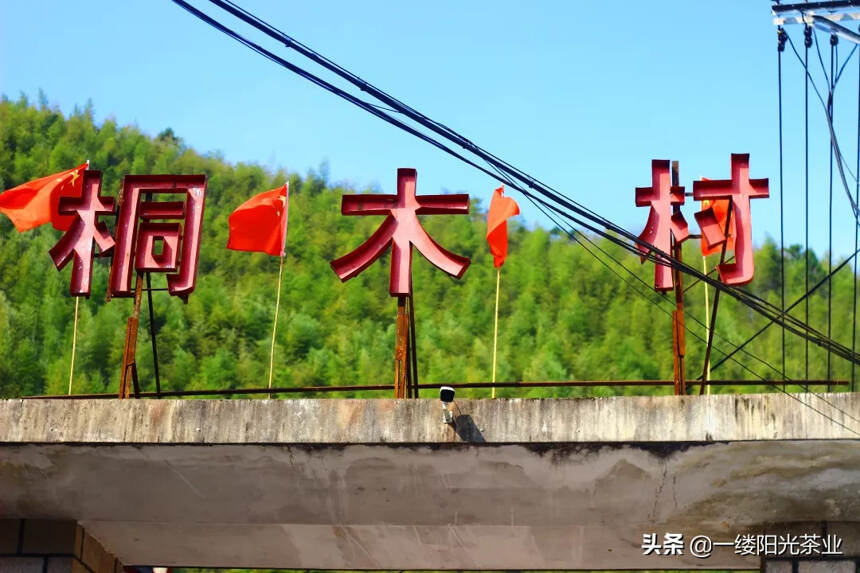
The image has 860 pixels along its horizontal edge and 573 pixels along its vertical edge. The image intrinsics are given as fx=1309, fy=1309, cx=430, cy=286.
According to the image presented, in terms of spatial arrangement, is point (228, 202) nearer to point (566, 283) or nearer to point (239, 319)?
point (239, 319)

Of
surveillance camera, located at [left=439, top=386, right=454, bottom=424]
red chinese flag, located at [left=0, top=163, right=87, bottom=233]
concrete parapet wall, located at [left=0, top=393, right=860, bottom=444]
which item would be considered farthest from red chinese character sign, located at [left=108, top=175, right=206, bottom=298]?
surveillance camera, located at [left=439, top=386, right=454, bottom=424]

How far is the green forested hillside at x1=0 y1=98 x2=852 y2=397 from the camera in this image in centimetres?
5741

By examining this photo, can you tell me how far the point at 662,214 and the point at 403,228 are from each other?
246 centimetres

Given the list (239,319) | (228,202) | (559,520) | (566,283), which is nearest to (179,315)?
(239,319)

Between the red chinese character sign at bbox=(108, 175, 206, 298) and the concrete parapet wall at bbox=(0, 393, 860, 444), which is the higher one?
the red chinese character sign at bbox=(108, 175, 206, 298)

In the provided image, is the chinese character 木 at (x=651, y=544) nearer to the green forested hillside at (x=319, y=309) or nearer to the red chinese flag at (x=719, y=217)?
the red chinese flag at (x=719, y=217)

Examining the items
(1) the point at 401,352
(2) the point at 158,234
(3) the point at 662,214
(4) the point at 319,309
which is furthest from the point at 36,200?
(4) the point at 319,309

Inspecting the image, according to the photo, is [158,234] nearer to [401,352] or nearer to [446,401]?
[401,352]

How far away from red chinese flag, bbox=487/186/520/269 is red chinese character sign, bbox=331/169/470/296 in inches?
73.9

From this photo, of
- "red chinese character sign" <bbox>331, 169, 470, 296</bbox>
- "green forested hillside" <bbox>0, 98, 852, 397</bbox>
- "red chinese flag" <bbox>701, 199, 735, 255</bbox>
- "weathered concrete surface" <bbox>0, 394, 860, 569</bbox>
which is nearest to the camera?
"weathered concrete surface" <bbox>0, 394, 860, 569</bbox>

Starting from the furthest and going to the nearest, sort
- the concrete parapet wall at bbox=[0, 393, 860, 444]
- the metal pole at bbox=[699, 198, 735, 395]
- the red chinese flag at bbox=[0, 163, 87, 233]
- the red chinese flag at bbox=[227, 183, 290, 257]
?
the red chinese flag at bbox=[227, 183, 290, 257] < the red chinese flag at bbox=[0, 163, 87, 233] < the metal pole at bbox=[699, 198, 735, 395] < the concrete parapet wall at bbox=[0, 393, 860, 444]

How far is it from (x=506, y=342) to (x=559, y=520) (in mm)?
52538

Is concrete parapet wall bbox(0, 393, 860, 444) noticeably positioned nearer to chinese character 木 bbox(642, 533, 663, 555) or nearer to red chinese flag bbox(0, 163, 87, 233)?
chinese character 木 bbox(642, 533, 663, 555)

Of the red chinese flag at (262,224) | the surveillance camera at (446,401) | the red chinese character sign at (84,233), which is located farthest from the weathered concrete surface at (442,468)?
the red chinese flag at (262,224)
